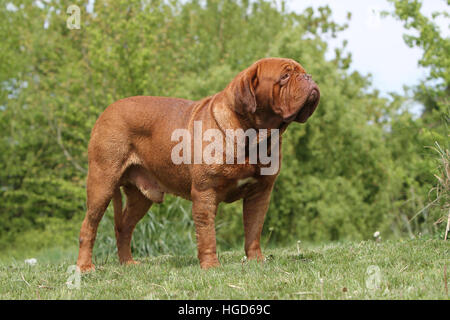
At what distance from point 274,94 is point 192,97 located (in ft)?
28.1

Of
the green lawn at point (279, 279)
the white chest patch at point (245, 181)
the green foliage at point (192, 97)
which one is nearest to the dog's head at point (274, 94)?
the white chest patch at point (245, 181)

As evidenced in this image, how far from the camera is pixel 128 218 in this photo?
572cm

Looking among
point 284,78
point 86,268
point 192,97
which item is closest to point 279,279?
point 284,78

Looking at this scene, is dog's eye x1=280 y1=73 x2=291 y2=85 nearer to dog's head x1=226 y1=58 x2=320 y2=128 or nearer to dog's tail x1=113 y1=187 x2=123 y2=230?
dog's head x1=226 y1=58 x2=320 y2=128

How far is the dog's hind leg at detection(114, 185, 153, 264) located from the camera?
5.69 m

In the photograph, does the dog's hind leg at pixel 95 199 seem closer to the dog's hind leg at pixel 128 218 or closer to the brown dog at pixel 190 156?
the brown dog at pixel 190 156

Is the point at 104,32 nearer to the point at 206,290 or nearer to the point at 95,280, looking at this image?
the point at 95,280

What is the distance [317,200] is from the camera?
480 inches

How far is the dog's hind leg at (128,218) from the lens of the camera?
5688 mm

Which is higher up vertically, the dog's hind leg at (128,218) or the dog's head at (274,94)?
the dog's head at (274,94)

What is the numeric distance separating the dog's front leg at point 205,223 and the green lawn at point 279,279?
0.16 meters

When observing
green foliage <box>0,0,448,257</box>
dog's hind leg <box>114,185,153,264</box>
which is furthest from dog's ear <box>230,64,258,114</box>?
green foliage <box>0,0,448,257</box>
